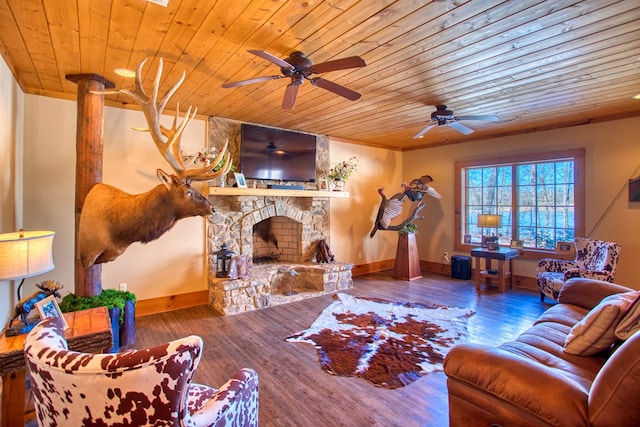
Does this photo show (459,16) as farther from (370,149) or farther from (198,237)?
(370,149)

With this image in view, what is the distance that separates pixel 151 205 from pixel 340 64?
1.73 metres

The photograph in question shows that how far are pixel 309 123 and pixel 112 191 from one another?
9.93 feet

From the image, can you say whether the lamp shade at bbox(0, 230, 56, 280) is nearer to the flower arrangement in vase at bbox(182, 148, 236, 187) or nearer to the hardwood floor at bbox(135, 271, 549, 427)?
the hardwood floor at bbox(135, 271, 549, 427)

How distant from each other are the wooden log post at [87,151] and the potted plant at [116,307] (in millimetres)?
93

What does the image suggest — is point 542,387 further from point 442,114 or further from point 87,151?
point 87,151

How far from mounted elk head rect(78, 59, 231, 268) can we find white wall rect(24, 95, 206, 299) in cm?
131

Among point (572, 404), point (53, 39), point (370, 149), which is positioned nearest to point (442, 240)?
point (370, 149)

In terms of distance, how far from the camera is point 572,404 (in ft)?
4.18

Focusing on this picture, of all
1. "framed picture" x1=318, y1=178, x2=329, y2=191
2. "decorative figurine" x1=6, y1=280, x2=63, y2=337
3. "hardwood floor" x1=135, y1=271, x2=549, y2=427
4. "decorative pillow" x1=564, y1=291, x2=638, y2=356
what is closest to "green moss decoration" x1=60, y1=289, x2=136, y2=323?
"hardwood floor" x1=135, y1=271, x2=549, y2=427

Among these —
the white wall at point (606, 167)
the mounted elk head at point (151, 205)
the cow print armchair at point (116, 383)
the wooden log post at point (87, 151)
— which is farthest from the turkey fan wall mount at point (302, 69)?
the white wall at point (606, 167)

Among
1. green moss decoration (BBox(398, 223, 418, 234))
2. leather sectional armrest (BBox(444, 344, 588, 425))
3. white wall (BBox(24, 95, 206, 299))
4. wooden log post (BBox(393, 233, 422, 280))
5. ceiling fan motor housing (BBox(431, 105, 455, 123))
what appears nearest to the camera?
leather sectional armrest (BBox(444, 344, 588, 425))

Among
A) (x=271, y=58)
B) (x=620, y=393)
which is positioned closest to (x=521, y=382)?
(x=620, y=393)

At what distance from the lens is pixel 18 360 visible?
5.37 ft

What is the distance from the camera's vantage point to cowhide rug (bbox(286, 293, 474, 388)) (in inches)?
105
